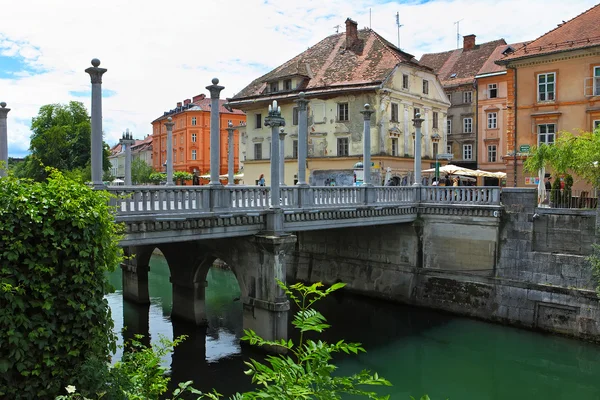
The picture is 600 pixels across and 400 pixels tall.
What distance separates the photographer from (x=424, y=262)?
81.3 ft

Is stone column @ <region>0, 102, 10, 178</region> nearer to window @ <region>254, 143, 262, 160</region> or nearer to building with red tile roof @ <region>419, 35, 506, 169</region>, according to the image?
window @ <region>254, 143, 262, 160</region>

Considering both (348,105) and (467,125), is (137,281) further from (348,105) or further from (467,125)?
(467,125)

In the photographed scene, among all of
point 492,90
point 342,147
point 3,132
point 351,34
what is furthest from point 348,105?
point 3,132

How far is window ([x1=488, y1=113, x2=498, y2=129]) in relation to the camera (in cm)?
4519

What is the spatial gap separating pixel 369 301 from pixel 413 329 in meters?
4.24

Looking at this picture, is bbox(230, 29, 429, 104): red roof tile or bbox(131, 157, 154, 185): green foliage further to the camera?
bbox(131, 157, 154, 185): green foliage

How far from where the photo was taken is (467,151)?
160ft

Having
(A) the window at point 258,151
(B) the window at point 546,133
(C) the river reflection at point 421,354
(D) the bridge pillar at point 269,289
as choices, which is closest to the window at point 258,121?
(A) the window at point 258,151

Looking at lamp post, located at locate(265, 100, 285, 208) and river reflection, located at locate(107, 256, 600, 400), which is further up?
lamp post, located at locate(265, 100, 285, 208)

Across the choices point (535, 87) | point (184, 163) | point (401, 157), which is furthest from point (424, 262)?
point (184, 163)

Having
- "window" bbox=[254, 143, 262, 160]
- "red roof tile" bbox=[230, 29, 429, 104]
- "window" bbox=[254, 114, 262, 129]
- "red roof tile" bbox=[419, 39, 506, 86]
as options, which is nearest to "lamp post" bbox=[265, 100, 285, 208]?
"red roof tile" bbox=[230, 29, 429, 104]

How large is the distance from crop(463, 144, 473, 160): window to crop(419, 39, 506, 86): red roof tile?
232 inches

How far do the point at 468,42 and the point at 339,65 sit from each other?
2029cm

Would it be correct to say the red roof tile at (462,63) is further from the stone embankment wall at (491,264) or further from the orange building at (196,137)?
the stone embankment wall at (491,264)
